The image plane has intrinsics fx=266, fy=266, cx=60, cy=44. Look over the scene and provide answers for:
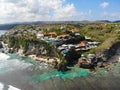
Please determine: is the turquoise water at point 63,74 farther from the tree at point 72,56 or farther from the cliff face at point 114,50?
the cliff face at point 114,50

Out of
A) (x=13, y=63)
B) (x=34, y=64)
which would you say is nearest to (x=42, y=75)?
(x=34, y=64)

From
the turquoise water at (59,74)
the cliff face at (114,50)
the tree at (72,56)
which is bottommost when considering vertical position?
the turquoise water at (59,74)

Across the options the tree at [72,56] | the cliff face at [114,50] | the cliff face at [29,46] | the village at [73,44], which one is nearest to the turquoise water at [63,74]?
the village at [73,44]

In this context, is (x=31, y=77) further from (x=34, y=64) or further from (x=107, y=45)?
(x=107, y=45)

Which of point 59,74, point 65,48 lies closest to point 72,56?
point 65,48

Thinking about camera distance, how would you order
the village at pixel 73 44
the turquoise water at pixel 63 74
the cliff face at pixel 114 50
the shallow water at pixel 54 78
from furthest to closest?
the cliff face at pixel 114 50 → the village at pixel 73 44 → the turquoise water at pixel 63 74 → the shallow water at pixel 54 78

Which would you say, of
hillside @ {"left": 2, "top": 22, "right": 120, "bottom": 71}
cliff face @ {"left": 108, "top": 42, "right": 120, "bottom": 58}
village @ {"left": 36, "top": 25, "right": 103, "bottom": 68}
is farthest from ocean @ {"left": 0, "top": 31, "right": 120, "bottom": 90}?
cliff face @ {"left": 108, "top": 42, "right": 120, "bottom": 58}

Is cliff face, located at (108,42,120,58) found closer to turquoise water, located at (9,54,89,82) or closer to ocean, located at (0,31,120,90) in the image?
ocean, located at (0,31,120,90)

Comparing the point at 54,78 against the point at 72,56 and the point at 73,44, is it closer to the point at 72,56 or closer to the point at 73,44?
the point at 72,56

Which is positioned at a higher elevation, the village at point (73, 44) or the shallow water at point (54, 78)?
the village at point (73, 44)
